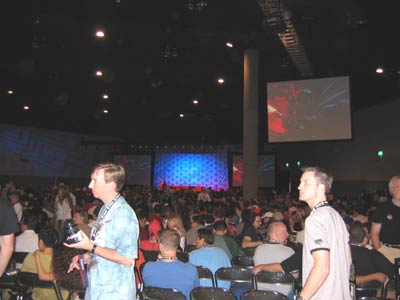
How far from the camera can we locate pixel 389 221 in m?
4.78

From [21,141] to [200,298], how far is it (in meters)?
21.0

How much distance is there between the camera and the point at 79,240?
96.8 inches

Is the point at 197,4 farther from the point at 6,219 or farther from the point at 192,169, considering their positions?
the point at 192,169

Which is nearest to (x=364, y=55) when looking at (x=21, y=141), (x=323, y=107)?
(x=323, y=107)

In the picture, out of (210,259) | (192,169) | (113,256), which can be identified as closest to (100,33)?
(210,259)

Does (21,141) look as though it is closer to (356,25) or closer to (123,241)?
(356,25)

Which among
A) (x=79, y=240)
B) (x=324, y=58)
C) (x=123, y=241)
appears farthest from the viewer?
(x=324, y=58)

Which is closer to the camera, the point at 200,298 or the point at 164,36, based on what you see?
the point at 200,298

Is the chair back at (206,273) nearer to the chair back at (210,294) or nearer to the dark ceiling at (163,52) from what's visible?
the chair back at (210,294)

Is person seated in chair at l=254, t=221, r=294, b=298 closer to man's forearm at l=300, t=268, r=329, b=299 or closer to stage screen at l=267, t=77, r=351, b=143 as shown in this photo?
man's forearm at l=300, t=268, r=329, b=299

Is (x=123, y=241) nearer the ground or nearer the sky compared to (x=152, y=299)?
nearer the sky

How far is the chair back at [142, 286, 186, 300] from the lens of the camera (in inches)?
135

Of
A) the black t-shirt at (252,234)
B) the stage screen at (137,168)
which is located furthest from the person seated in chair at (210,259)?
the stage screen at (137,168)

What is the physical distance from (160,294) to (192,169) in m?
23.8
